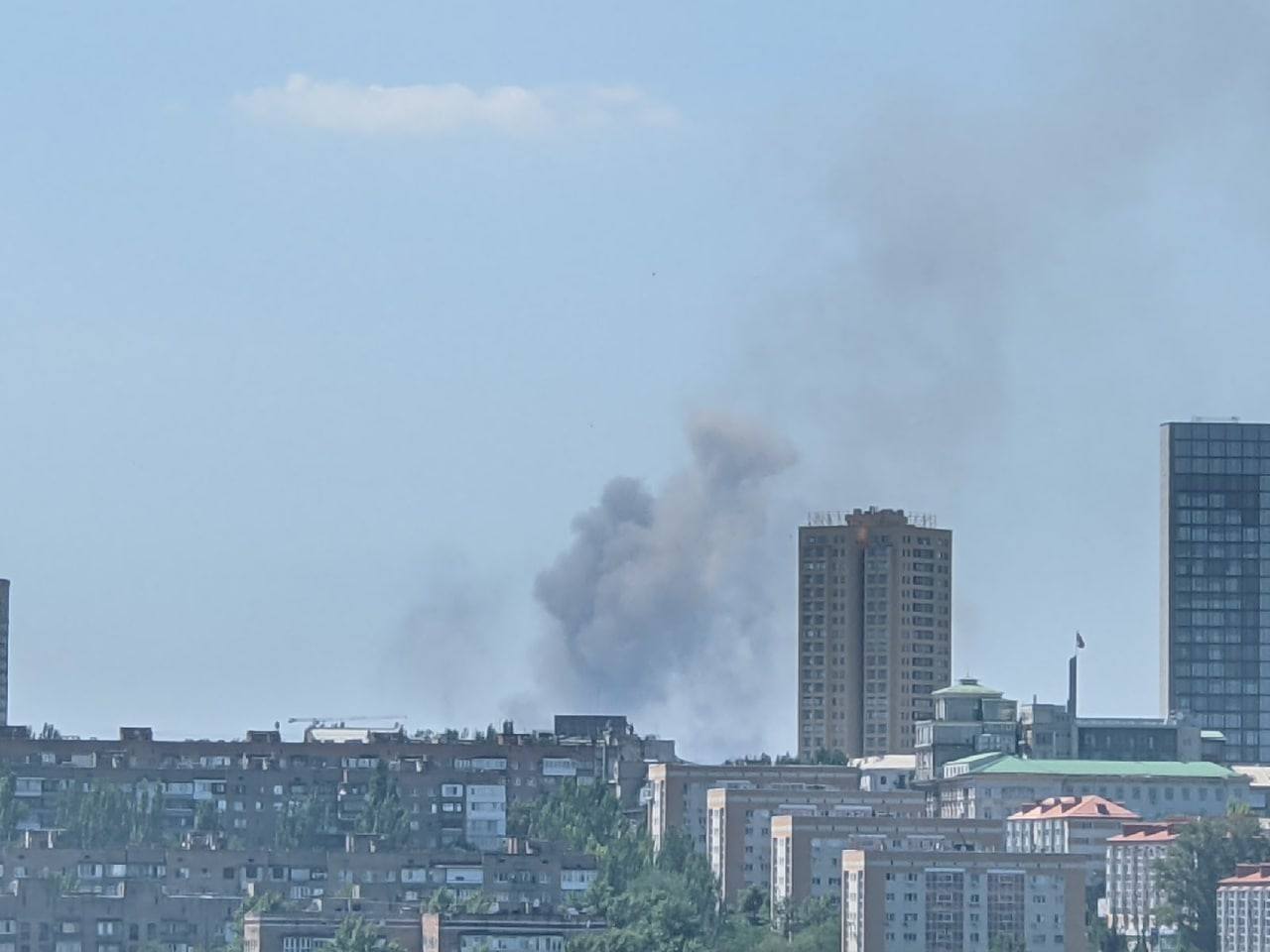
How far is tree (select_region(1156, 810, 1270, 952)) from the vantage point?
19350cm

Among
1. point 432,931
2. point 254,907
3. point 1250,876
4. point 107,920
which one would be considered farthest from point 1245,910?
point 107,920

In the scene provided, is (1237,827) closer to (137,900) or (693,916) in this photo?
(693,916)

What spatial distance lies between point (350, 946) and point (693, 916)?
1767 centimetres

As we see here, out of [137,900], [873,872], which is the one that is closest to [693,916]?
[873,872]

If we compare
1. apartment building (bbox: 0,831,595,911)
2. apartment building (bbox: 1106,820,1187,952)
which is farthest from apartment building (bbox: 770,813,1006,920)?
apartment building (bbox: 0,831,595,911)

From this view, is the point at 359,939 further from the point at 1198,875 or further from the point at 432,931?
the point at 1198,875

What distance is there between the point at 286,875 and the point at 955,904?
86.7 ft

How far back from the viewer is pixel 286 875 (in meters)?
199

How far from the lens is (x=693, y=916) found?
7510 inches

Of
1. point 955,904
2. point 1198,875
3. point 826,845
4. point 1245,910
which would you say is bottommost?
point 1245,910

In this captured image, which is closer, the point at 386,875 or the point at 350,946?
the point at 350,946

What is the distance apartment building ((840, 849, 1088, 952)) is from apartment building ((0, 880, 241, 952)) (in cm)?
2325

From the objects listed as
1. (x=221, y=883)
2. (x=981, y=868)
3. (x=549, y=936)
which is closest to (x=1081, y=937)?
(x=981, y=868)

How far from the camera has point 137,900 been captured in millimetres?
192500
